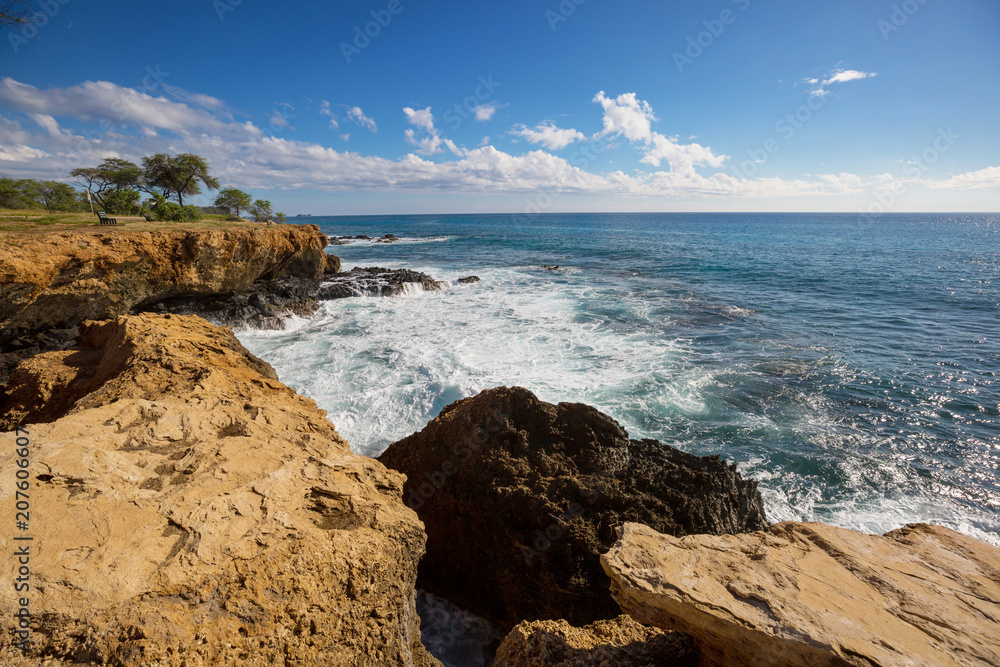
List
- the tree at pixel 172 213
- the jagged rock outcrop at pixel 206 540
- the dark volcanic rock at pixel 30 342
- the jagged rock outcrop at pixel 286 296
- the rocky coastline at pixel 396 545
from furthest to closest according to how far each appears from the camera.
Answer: the tree at pixel 172 213
the jagged rock outcrop at pixel 286 296
the dark volcanic rock at pixel 30 342
the rocky coastline at pixel 396 545
the jagged rock outcrop at pixel 206 540

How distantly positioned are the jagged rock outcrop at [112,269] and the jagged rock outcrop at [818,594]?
48.5ft

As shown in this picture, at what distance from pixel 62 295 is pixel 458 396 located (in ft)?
37.2

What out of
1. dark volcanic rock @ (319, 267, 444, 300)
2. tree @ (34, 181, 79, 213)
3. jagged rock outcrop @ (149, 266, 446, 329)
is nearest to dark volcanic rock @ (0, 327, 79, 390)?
jagged rock outcrop @ (149, 266, 446, 329)

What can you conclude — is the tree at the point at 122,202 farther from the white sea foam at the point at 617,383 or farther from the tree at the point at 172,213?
the white sea foam at the point at 617,383

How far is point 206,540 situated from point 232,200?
5275 centimetres

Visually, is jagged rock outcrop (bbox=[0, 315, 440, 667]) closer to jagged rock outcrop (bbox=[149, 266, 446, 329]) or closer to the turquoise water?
the turquoise water

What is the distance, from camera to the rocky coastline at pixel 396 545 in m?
2.38

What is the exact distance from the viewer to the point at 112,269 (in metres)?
12.5

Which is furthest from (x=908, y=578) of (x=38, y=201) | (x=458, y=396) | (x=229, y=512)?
(x=38, y=201)

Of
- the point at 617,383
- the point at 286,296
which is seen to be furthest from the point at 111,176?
the point at 617,383

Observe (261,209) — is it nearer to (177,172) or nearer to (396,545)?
(177,172)

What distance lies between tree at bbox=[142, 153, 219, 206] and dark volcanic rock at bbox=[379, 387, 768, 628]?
113 ft

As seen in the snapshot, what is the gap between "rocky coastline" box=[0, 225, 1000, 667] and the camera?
2.38 metres

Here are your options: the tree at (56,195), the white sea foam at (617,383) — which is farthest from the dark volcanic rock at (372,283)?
the tree at (56,195)
